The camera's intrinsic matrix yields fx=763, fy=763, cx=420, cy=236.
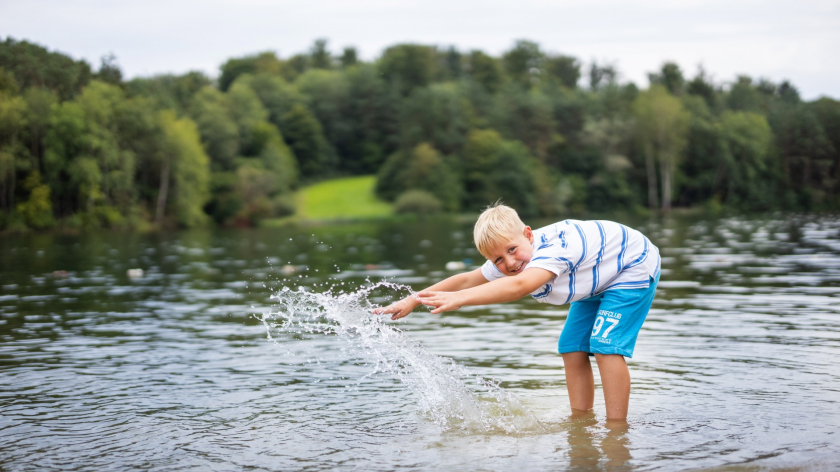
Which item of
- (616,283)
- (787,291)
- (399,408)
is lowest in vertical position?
(787,291)

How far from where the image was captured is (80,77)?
6888cm

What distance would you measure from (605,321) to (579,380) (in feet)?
3.38

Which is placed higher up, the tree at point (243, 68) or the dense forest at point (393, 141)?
the tree at point (243, 68)

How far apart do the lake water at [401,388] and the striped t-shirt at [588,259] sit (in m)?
1.23

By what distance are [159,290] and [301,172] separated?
305ft

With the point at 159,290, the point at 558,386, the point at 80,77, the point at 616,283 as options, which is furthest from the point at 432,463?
the point at 80,77

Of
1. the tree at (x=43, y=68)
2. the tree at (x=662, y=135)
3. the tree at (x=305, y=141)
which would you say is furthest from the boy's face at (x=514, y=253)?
the tree at (x=305, y=141)

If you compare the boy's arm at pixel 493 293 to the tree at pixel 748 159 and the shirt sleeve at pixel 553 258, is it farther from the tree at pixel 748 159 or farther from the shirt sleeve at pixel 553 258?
the tree at pixel 748 159

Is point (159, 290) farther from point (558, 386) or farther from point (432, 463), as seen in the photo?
point (432, 463)

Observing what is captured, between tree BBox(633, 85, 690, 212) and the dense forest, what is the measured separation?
Answer: 0.25 metres

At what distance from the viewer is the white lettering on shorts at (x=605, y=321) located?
19.5 ft

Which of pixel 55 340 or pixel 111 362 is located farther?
pixel 55 340

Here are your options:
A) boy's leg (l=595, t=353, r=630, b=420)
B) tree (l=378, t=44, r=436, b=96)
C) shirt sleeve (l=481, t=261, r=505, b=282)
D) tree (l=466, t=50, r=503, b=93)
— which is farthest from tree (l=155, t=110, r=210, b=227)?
boy's leg (l=595, t=353, r=630, b=420)

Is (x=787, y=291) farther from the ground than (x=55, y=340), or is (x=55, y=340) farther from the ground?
(x=55, y=340)
